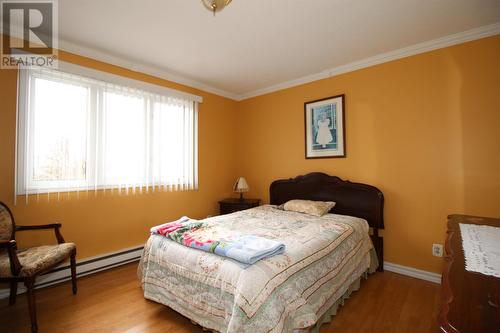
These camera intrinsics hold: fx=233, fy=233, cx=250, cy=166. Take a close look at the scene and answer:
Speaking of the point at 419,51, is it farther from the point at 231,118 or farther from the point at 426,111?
the point at 231,118

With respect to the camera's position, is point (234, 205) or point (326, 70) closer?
point (326, 70)

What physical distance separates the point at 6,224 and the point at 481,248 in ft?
11.4

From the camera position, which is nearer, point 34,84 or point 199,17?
point 199,17

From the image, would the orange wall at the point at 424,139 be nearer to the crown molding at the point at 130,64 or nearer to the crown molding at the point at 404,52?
the crown molding at the point at 404,52

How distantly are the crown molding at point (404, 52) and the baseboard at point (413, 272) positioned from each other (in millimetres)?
2435

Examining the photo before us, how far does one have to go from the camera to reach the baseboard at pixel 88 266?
2.36m

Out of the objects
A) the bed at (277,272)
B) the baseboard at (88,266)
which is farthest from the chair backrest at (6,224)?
the bed at (277,272)

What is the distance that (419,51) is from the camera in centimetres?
260

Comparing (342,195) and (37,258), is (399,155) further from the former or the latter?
(37,258)

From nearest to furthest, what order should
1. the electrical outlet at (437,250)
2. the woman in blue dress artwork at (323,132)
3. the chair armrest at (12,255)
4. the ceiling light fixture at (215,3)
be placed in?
1. the ceiling light fixture at (215,3)
2. the chair armrest at (12,255)
3. the electrical outlet at (437,250)
4. the woman in blue dress artwork at (323,132)

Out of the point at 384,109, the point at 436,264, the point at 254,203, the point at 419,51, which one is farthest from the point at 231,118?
the point at 436,264

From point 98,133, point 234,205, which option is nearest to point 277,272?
point 234,205

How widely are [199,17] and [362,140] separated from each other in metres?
2.34

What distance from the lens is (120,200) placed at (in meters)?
2.93
